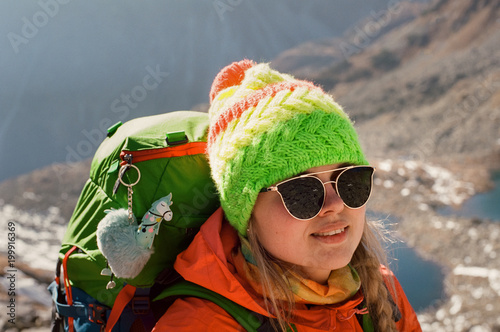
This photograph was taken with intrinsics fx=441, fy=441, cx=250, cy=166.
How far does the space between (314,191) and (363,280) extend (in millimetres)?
399

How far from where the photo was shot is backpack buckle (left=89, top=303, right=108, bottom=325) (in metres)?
1.26

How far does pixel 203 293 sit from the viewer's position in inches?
44.0

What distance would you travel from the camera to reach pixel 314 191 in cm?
114

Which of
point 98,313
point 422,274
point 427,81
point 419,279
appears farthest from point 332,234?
point 427,81

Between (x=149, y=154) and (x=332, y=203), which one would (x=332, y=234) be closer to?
(x=332, y=203)

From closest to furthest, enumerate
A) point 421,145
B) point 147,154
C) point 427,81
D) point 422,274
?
point 147,154 < point 422,274 < point 421,145 < point 427,81

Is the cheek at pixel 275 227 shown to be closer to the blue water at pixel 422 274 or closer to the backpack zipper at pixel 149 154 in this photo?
the backpack zipper at pixel 149 154

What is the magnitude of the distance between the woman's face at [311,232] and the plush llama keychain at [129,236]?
0.27 meters

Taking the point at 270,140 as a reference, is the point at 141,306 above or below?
below

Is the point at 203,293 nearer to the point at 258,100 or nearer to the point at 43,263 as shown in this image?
the point at 258,100

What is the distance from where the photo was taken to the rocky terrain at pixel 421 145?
559cm

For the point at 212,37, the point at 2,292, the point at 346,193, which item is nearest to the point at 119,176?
the point at 346,193

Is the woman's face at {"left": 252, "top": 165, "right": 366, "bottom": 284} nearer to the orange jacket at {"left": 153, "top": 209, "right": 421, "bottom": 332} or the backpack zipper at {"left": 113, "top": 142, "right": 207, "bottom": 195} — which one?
the orange jacket at {"left": 153, "top": 209, "right": 421, "bottom": 332}

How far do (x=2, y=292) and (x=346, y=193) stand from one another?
343 centimetres
